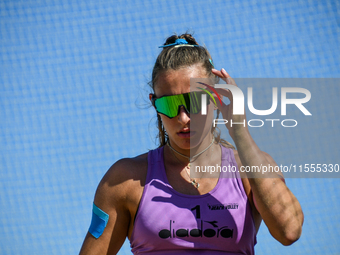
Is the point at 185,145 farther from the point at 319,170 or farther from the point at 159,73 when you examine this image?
the point at 319,170

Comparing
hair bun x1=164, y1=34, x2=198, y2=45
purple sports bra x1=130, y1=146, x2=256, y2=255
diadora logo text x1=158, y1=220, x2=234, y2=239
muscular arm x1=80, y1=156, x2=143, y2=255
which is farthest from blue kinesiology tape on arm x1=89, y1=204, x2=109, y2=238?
hair bun x1=164, y1=34, x2=198, y2=45

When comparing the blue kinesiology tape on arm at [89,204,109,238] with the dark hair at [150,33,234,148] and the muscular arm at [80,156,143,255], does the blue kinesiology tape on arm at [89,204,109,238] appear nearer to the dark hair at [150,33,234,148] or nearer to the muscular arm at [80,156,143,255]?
→ the muscular arm at [80,156,143,255]

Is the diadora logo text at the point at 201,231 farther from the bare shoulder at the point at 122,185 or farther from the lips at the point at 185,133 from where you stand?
the lips at the point at 185,133

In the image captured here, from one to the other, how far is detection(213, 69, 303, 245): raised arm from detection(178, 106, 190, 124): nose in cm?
22

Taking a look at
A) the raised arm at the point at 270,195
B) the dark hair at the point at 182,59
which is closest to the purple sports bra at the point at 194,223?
the raised arm at the point at 270,195

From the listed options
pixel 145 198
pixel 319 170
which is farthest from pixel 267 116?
pixel 145 198

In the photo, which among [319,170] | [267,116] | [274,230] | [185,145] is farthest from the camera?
[319,170]

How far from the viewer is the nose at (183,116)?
1346 mm

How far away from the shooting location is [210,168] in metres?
1.43

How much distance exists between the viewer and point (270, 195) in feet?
3.85

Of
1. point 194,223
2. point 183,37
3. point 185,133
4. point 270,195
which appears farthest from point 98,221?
point 183,37

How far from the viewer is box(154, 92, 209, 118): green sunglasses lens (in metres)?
1.33

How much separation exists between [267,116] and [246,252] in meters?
1.37

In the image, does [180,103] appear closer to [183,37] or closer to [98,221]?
[183,37]
